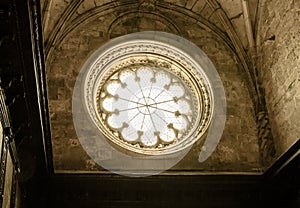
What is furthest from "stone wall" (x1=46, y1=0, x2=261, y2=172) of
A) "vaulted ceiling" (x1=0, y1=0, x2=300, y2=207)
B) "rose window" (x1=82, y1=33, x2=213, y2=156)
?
"rose window" (x1=82, y1=33, x2=213, y2=156)

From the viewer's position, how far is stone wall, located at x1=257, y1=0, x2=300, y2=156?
8.68m

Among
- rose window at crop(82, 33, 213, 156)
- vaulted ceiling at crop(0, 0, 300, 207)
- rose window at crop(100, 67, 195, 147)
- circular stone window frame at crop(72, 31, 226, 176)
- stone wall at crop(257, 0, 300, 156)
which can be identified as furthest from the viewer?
rose window at crop(100, 67, 195, 147)

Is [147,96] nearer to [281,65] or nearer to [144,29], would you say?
[144,29]

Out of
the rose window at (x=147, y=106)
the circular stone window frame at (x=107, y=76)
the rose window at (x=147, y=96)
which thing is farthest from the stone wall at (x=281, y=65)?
the rose window at (x=147, y=106)

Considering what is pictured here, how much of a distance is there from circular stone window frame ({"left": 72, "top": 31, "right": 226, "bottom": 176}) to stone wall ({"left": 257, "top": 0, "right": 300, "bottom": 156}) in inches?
33.7

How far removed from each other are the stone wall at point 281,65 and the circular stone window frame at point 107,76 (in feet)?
2.81

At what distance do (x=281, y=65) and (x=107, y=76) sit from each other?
304 cm

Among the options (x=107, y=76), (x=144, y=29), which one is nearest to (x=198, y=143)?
(x=107, y=76)

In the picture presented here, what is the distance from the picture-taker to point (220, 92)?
9.96 meters

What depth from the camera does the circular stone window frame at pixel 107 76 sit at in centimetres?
905

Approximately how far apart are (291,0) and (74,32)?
382cm

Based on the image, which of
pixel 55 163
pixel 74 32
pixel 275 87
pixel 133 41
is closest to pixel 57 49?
pixel 74 32

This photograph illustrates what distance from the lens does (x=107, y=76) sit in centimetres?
1017

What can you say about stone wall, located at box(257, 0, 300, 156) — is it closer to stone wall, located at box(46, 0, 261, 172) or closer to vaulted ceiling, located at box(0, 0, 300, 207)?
vaulted ceiling, located at box(0, 0, 300, 207)
